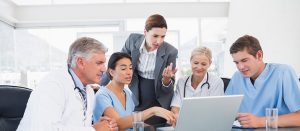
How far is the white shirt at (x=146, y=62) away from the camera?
2.56m

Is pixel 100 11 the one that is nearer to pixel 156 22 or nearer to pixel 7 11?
pixel 7 11

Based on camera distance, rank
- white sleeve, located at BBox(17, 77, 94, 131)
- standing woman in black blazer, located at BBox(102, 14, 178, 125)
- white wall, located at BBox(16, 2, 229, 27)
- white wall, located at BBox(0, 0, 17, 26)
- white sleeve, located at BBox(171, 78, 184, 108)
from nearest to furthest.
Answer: white sleeve, located at BBox(17, 77, 94, 131) < white sleeve, located at BBox(171, 78, 184, 108) < standing woman in black blazer, located at BBox(102, 14, 178, 125) < white wall, located at BBox(0, 0, 17, 26) < white wall, located at BBox(16, 2, 229, 27)

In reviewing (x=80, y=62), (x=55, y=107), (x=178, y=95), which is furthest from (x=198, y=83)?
(x=55, y=107)

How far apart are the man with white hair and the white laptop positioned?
39cm

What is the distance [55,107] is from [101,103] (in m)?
0.57

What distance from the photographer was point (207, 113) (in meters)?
1.46

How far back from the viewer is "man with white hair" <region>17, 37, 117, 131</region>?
137 centimetres

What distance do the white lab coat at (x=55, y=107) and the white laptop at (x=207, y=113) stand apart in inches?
17.3

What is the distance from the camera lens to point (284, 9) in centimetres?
503

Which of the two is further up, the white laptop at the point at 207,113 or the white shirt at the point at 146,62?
the white shirt at the point at 146,62

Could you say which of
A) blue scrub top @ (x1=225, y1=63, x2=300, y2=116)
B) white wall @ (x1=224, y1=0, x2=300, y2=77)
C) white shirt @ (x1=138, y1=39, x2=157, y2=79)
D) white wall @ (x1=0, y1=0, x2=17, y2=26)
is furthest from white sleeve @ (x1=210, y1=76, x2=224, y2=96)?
white wall @ (x1=0, y1=0, x2=17, y2=26)

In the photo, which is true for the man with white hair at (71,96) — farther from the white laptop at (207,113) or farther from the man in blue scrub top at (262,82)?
the man in blue scrub top at (262,82)

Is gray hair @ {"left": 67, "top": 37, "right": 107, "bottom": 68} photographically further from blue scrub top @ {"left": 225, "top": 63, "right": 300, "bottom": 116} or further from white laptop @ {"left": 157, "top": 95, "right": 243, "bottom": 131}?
blue scrub top @ {"left": 225, "top": 63, "right": 300, "bottom": 116}

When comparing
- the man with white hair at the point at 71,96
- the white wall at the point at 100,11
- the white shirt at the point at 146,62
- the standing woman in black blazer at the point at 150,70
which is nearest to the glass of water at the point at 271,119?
the man with white hair at the point at 71,96
